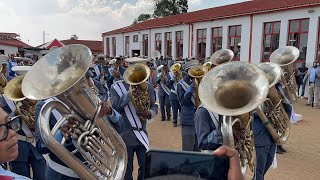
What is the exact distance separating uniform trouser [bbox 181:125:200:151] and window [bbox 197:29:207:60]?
16637 millimetres

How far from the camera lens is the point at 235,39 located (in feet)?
63.7

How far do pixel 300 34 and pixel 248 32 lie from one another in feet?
10.7

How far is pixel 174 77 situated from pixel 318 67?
689 centimetres

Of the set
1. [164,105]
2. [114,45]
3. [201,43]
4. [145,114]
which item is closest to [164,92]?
[164,105]

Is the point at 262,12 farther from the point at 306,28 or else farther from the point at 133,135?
the point at 133,135

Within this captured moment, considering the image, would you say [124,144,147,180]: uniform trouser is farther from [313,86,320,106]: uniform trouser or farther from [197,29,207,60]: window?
[197,29,207,60]: window

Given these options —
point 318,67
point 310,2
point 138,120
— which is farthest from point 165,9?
point 138,120

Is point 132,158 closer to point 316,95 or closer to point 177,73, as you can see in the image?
A: point 177,73

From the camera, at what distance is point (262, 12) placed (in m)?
17.2

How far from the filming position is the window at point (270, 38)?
55.3 ft

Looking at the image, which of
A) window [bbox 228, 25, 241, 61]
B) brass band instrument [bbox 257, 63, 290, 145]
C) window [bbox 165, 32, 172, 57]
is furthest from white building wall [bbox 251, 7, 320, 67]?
brass band instrument [bbox 257, 63, 290, 145]

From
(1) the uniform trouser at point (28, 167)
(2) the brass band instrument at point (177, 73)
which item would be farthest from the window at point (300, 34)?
(1) the uniform trouser at point (28, 167)

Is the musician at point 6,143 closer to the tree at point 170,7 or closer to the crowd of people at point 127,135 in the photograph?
the crowd of people at point 127,135

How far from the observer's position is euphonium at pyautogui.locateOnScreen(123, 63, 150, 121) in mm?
4316
